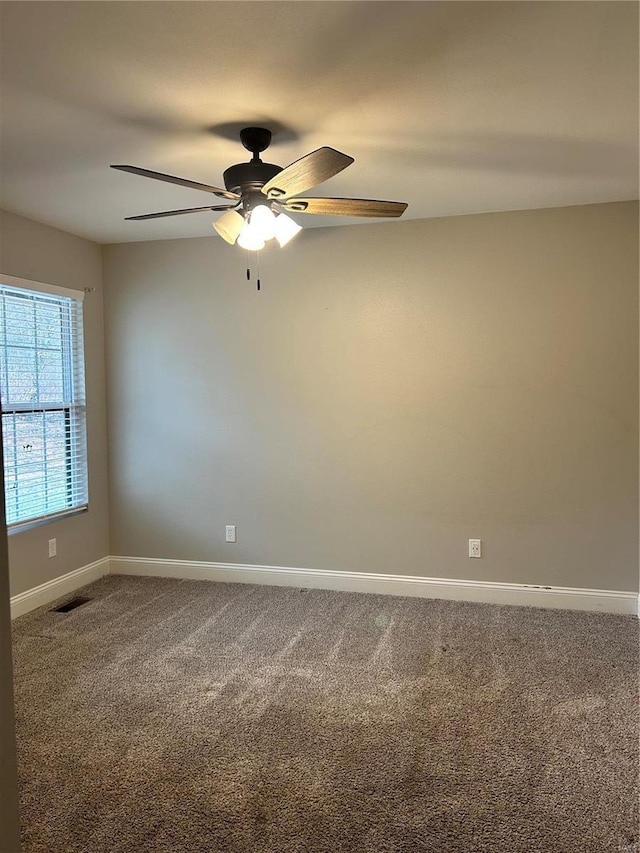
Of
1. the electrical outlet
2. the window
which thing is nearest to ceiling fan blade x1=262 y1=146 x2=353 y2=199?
the window

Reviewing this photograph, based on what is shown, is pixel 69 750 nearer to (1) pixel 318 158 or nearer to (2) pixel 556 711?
(2) pixel 556 711

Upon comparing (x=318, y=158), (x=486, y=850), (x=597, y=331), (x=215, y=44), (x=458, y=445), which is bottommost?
(x=486, y=850)

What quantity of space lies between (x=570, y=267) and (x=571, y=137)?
1175 millimetres

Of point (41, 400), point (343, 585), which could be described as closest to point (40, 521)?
point (41, 400)

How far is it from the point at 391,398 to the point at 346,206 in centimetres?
158

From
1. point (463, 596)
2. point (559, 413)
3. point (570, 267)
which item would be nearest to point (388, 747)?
point (463, 596)

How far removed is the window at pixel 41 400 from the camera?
11.8 ft

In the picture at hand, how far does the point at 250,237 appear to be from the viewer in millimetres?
2494

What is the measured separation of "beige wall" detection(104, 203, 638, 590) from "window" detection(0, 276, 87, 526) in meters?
0.34

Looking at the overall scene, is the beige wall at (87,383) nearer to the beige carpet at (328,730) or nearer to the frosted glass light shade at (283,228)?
the beige carpet at (328,730)

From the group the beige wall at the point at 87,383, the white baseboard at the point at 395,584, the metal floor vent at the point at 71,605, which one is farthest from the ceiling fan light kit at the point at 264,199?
the metal floor vent at the point at 71,605

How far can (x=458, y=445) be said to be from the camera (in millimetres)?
3770

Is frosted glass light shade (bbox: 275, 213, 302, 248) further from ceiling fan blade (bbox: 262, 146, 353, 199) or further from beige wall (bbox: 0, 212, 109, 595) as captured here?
beige wall (bbox: 0, 212, 109, 595)

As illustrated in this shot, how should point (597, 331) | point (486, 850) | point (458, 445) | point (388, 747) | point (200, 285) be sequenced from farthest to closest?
1. point (200, 285)
2. point (458, 445)
3. point (597, 331)
4. point (388, 747)
5. point (486, 850)
